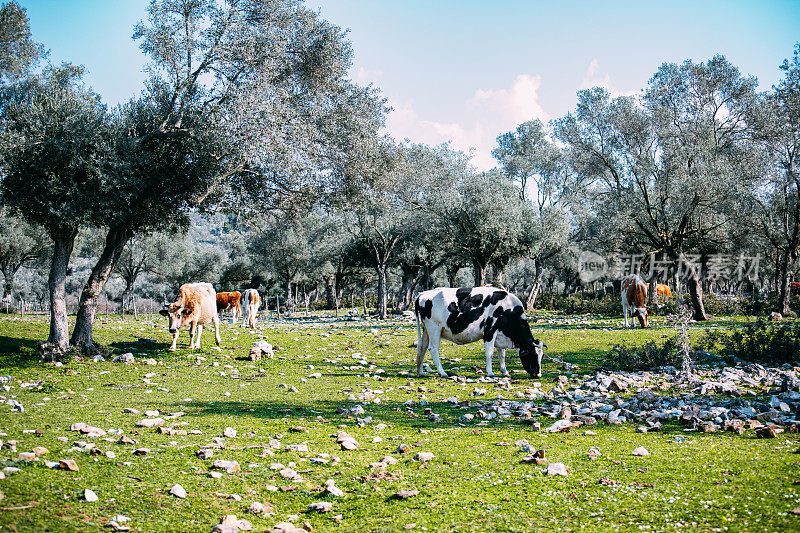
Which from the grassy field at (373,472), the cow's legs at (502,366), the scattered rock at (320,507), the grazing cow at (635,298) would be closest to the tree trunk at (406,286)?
the grazing cow at (635,298)

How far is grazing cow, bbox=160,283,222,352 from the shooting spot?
19.6m

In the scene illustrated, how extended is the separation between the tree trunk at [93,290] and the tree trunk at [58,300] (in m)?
0.52

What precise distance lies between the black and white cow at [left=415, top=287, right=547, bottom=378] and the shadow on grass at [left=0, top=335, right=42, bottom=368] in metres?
12.1

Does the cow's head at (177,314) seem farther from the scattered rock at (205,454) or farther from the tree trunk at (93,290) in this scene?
the scattered rock at (205,454)

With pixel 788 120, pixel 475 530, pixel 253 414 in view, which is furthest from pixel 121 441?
pixel 788 120

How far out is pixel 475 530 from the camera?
4910mm

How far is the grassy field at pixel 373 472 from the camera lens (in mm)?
5012

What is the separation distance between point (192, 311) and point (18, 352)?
224 inches

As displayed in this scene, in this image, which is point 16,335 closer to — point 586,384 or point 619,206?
point 586,384

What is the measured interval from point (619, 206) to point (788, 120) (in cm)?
1178

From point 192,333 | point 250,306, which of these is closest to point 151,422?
point 192,333

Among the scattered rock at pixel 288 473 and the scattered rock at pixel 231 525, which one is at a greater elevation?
the scattered rock at pixel 231 525

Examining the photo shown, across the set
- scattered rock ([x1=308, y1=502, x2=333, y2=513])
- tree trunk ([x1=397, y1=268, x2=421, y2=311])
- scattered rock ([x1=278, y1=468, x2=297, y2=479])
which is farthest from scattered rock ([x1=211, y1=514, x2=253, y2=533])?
tree trunk ([x1=397, y1=268, x2=421, y2=311])

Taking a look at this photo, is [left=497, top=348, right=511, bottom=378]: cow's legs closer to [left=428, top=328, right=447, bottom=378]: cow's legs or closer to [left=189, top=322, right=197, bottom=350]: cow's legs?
[left=428, top=328, right=447, bottom=378]: cow's legs
